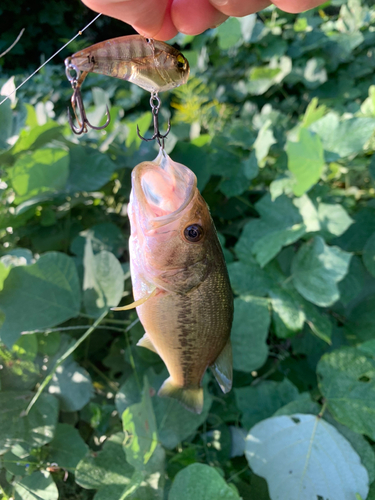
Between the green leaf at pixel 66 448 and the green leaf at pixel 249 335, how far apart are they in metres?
0.45

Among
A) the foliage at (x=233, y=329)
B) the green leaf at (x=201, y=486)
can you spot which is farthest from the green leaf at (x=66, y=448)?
the green leaf at (x=201, y=486)

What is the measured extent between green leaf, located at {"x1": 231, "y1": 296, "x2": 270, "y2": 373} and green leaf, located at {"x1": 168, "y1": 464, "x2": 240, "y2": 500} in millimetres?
302

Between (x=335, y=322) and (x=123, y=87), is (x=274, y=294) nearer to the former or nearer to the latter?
(x=335, y=322)

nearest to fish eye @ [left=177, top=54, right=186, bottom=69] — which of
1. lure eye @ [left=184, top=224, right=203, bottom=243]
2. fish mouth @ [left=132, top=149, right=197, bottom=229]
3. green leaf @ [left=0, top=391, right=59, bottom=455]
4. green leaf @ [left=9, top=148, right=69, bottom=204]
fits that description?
fish mouth @ [left=132, top=149, right=197, bottom=229]

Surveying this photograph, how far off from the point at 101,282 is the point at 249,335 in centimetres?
42

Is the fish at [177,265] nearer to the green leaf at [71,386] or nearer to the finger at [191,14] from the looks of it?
the finger at [191,14]

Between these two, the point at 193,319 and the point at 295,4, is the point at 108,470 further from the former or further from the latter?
the point at 295,4

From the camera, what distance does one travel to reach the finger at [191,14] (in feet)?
2.32

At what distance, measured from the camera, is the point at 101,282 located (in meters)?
0.99

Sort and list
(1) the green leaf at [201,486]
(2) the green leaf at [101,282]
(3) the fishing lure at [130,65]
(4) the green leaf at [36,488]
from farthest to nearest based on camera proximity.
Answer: (2) the green leaf at [101,282], (4) the green leaf at [36,488], (1) the green leaf at [201,486], (3) the fishing lure at [130,65]

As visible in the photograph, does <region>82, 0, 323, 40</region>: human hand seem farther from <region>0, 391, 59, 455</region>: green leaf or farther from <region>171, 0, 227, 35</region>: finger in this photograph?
<region>0, 391, 59, 455</region>: green leaf

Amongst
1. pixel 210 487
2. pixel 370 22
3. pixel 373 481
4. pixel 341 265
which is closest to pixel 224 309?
pixel 210 487

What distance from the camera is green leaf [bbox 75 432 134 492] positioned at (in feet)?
2.82

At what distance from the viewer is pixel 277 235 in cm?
109
